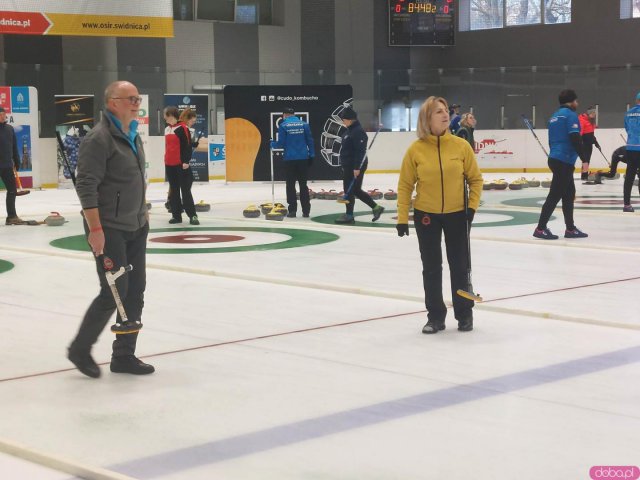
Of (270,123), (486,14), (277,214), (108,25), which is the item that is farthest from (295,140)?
(486,14)

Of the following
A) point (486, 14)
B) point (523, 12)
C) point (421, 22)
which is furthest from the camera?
point (486, 14)

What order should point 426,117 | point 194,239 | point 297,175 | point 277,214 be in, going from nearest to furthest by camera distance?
point 426,117 → point 194,239 → point 277,214 → point 297,175

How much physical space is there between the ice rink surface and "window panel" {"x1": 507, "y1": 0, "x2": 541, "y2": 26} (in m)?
22.1

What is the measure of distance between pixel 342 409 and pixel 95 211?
1.64 meters

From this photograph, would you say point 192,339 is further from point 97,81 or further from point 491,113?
point 491,113

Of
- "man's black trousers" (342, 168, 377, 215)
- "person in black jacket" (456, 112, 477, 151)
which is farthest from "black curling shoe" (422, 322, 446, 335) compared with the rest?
"person in black jacket" (456, 112, 477, 151)

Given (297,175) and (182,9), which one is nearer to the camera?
(297,175)

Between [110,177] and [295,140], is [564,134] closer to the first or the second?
[295,140]

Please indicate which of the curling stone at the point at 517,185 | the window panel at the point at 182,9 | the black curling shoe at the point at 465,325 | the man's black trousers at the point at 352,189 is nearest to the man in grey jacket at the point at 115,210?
the black curling shoe at the point at 465,325

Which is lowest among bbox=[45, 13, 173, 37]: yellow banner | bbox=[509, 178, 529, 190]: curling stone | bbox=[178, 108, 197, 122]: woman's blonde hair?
bbox=[509, 178, 529, 190]: curling stone

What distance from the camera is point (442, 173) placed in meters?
6.93

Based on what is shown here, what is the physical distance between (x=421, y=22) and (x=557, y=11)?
413 cm

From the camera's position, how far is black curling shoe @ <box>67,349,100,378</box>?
575 centimetres

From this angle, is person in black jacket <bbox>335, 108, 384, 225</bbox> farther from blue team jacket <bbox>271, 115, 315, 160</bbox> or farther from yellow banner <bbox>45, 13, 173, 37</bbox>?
yellow banner <bbox>45, 13, 173, 37</bbox>
